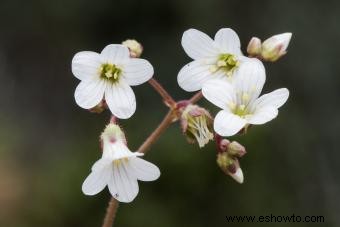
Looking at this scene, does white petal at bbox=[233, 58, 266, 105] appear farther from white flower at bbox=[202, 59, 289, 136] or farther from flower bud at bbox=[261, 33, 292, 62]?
flower bud at bbox=[261, 33, 292, 62]

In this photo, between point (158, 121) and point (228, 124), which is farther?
point (158, 121)

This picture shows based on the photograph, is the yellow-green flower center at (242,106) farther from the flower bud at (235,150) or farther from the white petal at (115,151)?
the white petal at (115,151)

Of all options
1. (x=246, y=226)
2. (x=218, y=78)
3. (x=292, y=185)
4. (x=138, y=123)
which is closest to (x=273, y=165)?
(x=292, y=185)

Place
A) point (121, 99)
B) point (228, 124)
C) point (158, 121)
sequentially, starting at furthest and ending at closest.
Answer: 1. point (158, 121)
2. point (121, 99)
3. point (228, 124)

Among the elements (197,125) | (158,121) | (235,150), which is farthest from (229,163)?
(158,121)

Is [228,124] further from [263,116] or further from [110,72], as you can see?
[110,72]

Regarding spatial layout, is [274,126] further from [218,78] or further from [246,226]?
[218,78]
